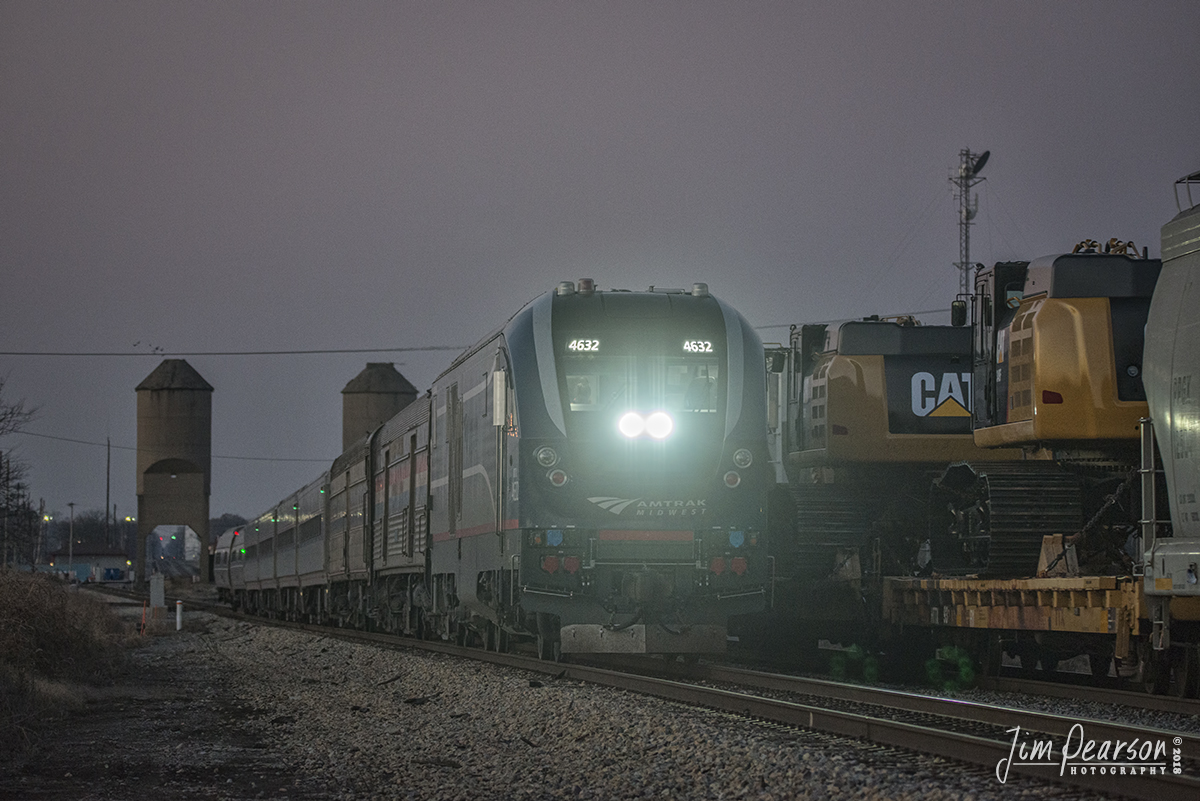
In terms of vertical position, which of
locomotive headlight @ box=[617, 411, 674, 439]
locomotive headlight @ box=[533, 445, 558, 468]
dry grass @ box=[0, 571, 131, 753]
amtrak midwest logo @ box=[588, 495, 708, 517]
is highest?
locomotive headlight @ box=[617, 411, 674, 439]

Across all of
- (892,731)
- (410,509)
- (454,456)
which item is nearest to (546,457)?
(454,456)

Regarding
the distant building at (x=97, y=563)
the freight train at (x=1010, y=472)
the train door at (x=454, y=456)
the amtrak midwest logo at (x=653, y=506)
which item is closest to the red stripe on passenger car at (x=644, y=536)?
the amtrak midwest logo at (x=653, y=506)

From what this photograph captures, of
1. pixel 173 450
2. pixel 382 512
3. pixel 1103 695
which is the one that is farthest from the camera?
pixel 173 450

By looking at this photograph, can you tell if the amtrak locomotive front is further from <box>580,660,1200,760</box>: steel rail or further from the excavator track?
the excavator track

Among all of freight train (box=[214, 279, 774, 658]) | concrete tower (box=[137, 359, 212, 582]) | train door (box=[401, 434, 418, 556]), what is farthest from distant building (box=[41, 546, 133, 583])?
freight train (box=[214, 279, 774, 658])

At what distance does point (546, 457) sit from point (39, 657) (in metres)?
7.97

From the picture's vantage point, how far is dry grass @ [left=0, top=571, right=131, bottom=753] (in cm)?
1330

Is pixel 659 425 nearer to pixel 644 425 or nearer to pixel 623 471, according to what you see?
pixel 644 425

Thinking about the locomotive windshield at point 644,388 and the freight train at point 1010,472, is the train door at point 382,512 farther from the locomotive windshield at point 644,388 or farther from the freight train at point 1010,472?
the locomotive windshield at point 644,388

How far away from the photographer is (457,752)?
10.1m

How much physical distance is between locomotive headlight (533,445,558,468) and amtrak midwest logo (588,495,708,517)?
21.0 inches

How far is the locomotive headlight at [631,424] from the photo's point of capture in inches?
544

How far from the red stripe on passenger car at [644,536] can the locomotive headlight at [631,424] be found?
98cm

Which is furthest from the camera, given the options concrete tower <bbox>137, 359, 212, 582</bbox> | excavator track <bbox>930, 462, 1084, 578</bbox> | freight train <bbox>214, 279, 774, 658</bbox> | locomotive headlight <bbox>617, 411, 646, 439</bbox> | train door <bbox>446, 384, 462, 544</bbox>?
concrete tower <bbox>137, 359, 212, 582</bbox>
